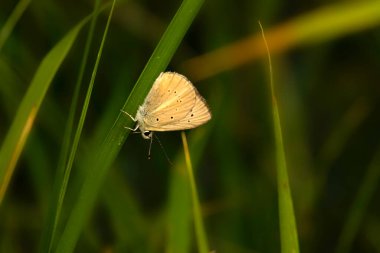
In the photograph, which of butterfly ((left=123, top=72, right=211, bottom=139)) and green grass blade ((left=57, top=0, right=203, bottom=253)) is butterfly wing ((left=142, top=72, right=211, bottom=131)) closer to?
butterfly ((left=123, top=72, right=211, bottom=139))

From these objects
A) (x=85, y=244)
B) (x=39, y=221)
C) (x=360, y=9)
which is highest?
(x=360, y=9)

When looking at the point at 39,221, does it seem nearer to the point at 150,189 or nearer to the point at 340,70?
the point at 150,189

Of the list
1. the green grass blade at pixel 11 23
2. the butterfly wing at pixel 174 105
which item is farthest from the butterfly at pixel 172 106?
the green grass blade at pixel 11 23

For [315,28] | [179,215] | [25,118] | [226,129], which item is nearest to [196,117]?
[179,215]

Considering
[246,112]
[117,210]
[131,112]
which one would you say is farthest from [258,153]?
[131,112]

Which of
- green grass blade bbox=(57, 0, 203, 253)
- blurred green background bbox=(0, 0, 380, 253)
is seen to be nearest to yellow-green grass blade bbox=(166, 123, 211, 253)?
green grass blade bbox=(57, 0, 203, 253)
